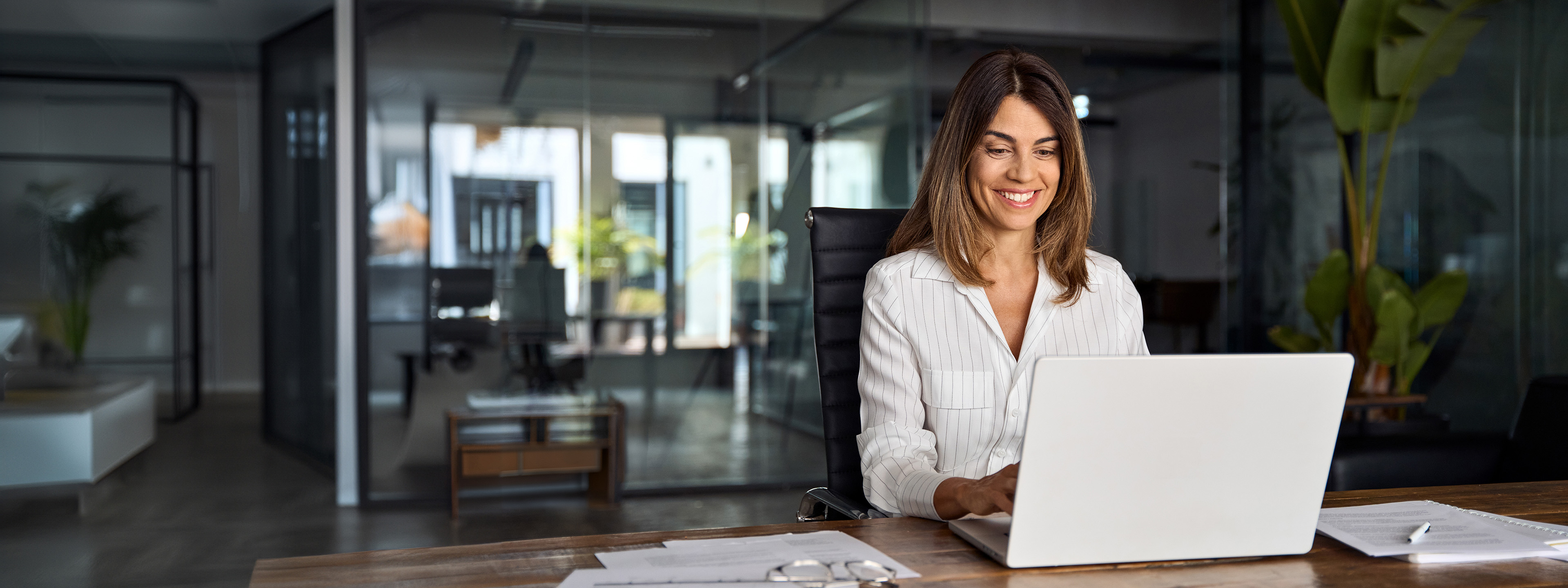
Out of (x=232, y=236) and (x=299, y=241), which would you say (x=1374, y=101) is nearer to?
(x=299, y=241)

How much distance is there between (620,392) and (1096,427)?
12.3 feet

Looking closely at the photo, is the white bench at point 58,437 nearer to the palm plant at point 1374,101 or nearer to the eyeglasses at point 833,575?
the eyeglasses at point 833,575

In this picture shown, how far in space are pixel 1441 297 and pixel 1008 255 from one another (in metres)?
2.77

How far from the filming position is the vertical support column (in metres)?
4.17

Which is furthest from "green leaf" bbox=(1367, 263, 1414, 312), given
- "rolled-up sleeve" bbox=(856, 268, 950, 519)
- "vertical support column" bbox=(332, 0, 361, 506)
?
"vertical support column" bbox=(332, 0, 361, 506)

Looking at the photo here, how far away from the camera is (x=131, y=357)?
661 centimetres

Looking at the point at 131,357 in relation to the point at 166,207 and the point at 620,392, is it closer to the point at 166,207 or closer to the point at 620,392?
the point at 166,207

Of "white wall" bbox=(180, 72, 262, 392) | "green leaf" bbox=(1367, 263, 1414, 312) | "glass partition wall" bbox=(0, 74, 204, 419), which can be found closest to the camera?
"green leaf" bbox=(1367, 263, 1414, 312)

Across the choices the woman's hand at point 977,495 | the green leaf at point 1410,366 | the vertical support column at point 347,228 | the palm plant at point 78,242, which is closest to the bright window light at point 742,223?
the vertical support column at point 347,228

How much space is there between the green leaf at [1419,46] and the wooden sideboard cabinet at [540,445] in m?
3.13

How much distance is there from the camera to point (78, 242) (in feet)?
19.6

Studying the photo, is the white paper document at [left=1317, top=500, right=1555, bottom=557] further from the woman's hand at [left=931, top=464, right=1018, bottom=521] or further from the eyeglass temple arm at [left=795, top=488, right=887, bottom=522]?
the eyeglass temple arm at [left=795, top=488, right=887, bottom=522]

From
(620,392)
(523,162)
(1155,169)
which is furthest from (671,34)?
(1155,169)

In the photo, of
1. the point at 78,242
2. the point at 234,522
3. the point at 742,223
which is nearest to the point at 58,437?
the point at 234,522
